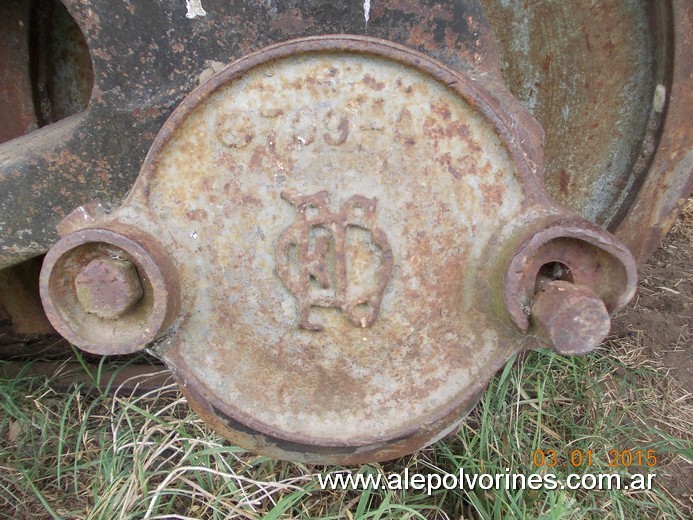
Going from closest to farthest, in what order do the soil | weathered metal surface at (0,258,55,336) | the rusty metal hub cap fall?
the rusty metal hub cap → weathered metal surface at (0,258,55,336) → the soil

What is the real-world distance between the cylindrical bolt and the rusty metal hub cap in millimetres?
73

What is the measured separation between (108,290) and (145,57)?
0.57 m

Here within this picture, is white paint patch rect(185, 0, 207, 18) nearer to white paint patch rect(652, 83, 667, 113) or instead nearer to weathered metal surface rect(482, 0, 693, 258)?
weathered metal surface rect(482, 0, 693, 258)

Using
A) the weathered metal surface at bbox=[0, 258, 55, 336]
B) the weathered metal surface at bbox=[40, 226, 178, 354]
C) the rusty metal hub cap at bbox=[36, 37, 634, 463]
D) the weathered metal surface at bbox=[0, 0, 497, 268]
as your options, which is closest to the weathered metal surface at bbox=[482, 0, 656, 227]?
the weathered metal surface at bbox=[0, 0, 497, 268]

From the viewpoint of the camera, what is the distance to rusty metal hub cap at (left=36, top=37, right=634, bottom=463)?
109cm

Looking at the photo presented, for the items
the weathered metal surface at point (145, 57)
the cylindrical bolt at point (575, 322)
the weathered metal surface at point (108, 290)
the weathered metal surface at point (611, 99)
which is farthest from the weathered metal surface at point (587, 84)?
the weathered metal surface at point (108, 290)

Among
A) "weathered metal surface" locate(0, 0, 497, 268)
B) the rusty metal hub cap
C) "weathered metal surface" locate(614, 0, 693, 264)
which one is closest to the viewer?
the rusty metal hub cap

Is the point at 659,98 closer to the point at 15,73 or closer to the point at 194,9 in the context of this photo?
the point at 194,9

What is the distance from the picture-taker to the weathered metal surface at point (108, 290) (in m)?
1.03

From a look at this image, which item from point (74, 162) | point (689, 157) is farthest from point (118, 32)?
point (689, 157)

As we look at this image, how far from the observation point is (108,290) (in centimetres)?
104

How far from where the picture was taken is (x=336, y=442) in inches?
45.6

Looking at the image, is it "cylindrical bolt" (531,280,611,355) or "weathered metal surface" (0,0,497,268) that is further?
"weathered metal surface" (0,0,497,268)

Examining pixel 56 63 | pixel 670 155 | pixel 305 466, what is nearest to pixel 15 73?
pixel 56 63
